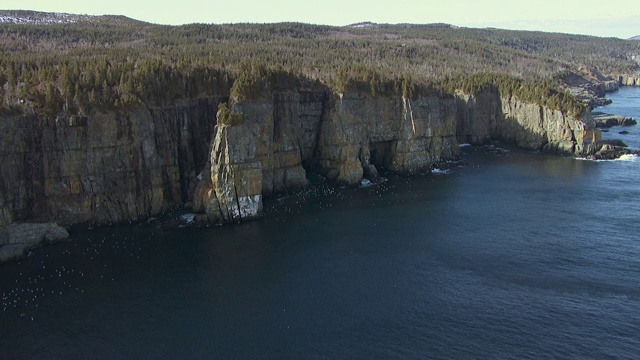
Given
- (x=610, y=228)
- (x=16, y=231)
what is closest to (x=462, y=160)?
(x=610, y=228)

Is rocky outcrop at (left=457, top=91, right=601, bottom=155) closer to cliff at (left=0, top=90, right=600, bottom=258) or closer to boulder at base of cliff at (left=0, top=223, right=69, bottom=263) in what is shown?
cliff at (left=0, top=90, right=600, bottom=258)

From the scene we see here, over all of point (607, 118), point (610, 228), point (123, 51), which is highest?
point (123, 51)

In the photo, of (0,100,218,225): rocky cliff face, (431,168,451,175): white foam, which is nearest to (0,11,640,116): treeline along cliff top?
(0,100,218,225): rocky cliff face

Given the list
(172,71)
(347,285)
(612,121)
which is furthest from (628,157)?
(172,71)

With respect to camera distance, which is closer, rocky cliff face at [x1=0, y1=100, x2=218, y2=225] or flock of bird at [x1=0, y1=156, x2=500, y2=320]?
flock of bird at [x1=0, y1=156, x2=500, y2=320]

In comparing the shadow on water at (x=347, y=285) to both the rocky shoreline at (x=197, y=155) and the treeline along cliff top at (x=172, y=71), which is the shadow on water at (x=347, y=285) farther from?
the treeline along cliff top at (x=172, y=71)

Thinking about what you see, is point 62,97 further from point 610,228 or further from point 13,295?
point 610,228
